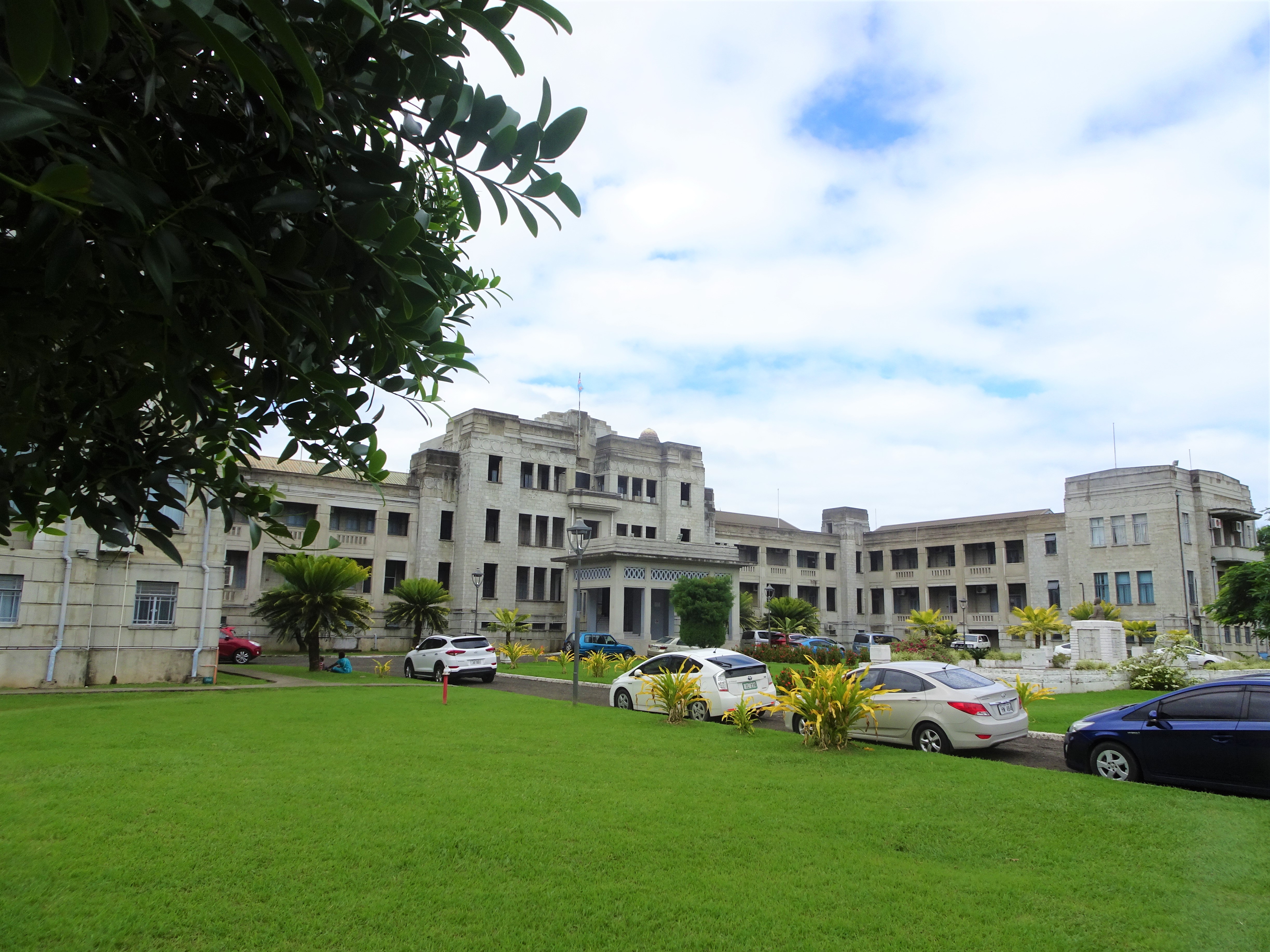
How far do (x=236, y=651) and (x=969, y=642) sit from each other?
38.1 metres

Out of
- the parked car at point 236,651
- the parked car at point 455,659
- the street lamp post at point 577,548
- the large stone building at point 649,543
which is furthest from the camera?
the large stone building at point 649,543

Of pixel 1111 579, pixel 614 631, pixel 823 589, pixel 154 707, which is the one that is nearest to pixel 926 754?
pixel 154 707

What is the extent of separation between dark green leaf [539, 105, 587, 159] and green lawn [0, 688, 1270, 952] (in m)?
4.76

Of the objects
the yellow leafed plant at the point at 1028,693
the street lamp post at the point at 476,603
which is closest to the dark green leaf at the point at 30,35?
the yellow leafed plant at the point at 1028,693

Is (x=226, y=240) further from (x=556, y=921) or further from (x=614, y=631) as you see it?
(x=614, y=631)

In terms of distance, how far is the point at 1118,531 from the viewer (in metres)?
53.8

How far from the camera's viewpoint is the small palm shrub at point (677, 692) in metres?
16.1

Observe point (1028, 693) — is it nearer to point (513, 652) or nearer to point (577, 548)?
point (577, 548)

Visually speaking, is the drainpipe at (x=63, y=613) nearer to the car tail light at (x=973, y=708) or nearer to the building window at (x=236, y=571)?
the building window at (x=236, y=571)

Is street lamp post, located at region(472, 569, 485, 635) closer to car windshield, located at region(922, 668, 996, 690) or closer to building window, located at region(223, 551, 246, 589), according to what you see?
building window, located at region(223, 551, 246, 589)

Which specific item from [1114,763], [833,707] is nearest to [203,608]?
[833,707]

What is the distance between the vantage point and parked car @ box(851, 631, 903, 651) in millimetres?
44031

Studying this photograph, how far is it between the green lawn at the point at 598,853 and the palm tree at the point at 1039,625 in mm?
32318

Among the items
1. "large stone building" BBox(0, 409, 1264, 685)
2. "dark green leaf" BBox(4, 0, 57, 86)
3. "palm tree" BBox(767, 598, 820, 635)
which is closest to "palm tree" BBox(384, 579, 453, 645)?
"large stone building" BBox(0, 409, 1264, 685)
